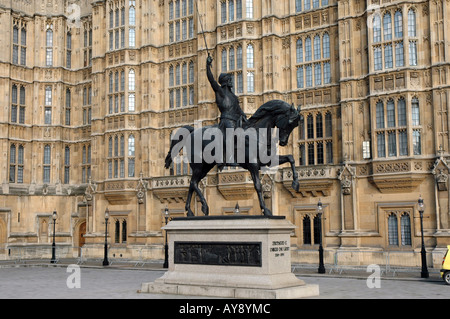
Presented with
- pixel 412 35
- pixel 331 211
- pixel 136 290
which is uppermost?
pixel 412 35

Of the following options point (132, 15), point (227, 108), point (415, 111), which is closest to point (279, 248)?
point (227, 108)

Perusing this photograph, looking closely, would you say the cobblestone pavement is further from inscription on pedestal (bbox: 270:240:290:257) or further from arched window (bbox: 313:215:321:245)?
arched window (bbox: 313:215:321:245)

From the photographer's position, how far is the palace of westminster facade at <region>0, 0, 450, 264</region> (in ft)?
99.6

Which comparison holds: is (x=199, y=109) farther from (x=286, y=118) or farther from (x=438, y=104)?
(x=286, y=118)

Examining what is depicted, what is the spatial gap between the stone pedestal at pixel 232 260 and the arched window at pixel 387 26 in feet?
58.1

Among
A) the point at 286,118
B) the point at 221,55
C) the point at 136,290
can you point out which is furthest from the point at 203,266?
the point at 221,55

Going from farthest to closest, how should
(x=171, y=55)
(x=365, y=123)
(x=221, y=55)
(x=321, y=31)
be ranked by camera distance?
(x=171, y=55) < (x=221, y=55) < (x=321, y=31) < (x=365, y=123)

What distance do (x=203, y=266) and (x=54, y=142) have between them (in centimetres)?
3218

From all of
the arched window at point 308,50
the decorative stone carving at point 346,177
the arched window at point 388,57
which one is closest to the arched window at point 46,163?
the arched window at point 308,50

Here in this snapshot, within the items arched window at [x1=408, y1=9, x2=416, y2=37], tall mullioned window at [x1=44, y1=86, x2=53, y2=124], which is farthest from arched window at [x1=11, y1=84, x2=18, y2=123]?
arched window at [x1=408, y1=9, x2=416, y2=37]

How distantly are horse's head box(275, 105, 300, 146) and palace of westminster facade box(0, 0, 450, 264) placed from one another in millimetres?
13835

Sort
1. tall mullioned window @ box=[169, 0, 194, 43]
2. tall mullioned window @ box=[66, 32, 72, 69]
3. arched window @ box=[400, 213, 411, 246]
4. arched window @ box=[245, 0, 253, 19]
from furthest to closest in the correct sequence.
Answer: tall mullioned window @ box=[66, 32, 72, 69], tall mullioned window @ box=[169, 0, 194, 43], arched window @ box=[245, 0, 253, 19], arched window @ box=[400, 213, 411, 246]

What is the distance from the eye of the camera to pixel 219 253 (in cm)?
1745

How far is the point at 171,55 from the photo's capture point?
4138 centimetres
